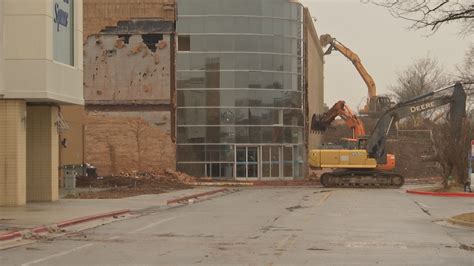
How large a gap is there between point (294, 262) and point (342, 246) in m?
2.90

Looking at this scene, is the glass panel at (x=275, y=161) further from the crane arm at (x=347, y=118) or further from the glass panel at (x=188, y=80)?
the glass panel at (x=188, y=80)

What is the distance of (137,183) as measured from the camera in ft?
143

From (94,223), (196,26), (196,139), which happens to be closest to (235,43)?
(196,26)

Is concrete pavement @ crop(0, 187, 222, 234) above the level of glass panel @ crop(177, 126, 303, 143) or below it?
below

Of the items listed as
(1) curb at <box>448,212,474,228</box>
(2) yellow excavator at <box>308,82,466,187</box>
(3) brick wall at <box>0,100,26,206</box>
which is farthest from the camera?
(2) yellow excavator at <box>308,82,466,187</box>

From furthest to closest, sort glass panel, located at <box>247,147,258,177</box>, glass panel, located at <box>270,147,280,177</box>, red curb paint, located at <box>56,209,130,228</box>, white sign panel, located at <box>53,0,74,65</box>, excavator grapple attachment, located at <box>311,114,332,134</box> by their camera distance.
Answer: excavator grapple attachment, located at <box>311,114,332,134</box> → glass panel, located at <box>270,147,280,177</box> → glass panel, located at <box>247,147,258,177</box> → white sign panel, located at <box>53,0,74,65</box> → red curb paint, located at <box>56,209,130,228</box>

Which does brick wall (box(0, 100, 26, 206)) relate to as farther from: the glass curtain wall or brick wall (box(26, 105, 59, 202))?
the glass curtain wall

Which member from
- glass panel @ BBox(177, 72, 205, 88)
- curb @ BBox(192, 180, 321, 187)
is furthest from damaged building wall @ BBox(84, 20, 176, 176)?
curb @ BBox(192, 180, 321, 187)

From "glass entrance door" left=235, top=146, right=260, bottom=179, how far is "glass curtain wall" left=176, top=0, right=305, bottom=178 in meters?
0.07

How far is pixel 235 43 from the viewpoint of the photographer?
52.7 meters

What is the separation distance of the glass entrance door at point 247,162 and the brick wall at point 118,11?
11.1m

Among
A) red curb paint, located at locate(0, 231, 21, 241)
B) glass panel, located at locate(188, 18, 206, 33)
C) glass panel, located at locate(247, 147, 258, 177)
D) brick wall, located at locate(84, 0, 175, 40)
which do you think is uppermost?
brick wall, located at locate(84, 0, 175, 40)

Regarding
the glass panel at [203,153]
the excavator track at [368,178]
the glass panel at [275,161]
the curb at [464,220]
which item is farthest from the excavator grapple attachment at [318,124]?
the curb at [464,220]

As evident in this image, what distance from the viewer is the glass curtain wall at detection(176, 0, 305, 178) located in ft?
170
